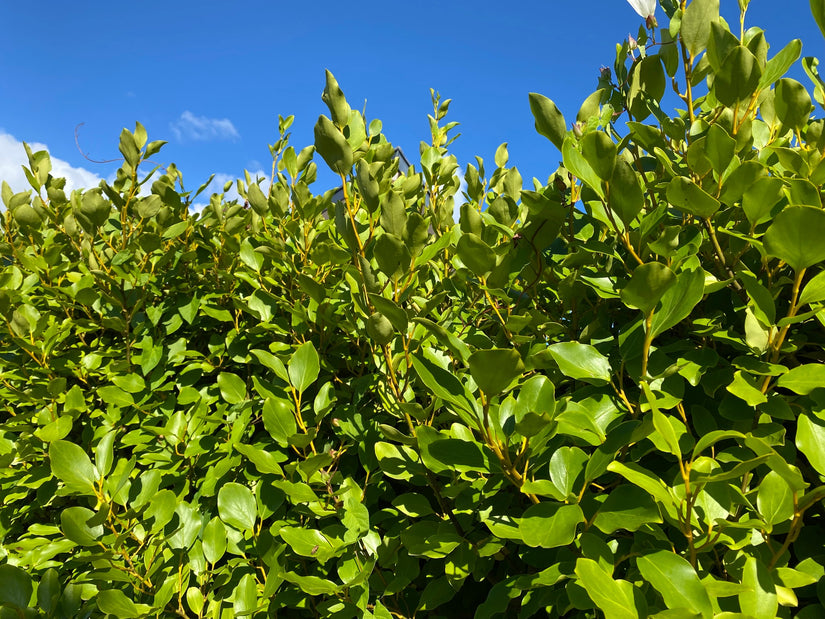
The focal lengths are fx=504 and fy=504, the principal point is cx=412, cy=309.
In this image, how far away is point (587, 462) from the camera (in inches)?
33.7

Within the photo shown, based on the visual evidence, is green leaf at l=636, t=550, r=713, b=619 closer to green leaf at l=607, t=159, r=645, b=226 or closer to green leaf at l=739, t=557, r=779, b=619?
green leaf at l=739, t=557, r=779, b=619

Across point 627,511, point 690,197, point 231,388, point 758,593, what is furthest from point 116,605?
point 690,197

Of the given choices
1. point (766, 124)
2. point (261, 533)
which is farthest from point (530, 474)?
point (766, 124)

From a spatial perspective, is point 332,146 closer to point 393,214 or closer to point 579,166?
point 393,214

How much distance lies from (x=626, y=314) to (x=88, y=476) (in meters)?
1.41

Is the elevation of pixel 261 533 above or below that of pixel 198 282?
below

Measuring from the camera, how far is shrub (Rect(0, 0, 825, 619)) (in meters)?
0.80

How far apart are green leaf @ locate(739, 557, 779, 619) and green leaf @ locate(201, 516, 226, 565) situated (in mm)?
1100

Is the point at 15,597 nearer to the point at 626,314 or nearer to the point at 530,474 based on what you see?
the point at 530,474

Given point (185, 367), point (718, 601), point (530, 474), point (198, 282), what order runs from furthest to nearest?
point (198, 282) → point (185, 367) → point (530, 474) → point (718, 601)

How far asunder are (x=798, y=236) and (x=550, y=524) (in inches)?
22.9

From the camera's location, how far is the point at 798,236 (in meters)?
0.76

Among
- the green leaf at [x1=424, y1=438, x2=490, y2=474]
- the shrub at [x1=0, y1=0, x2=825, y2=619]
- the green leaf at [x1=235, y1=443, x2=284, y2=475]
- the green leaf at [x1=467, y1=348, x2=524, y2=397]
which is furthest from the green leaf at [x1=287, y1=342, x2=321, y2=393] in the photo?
the green leaf at [x1=467, y1=348, x2=524, y2=397]

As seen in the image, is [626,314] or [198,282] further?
[198,282]
